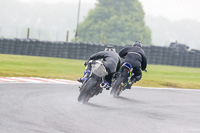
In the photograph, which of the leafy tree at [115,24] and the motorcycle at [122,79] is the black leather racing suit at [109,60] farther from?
the leafy tree at [115,24]

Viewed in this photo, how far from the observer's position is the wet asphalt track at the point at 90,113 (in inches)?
286

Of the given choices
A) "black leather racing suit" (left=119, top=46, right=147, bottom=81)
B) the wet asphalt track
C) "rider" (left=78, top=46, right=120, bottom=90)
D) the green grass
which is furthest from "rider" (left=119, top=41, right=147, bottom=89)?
the green grass

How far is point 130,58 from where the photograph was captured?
513 inches

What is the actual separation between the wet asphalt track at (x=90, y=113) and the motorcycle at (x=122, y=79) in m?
0.25

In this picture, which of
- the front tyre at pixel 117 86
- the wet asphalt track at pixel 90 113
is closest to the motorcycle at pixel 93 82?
the wet asphalt track at pixel 90 113

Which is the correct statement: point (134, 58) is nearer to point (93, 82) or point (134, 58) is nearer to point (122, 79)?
point (122, 79)

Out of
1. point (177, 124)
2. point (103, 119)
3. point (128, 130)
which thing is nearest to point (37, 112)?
point (103, 119)

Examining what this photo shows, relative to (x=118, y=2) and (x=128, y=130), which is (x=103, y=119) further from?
(x=118, y=2)

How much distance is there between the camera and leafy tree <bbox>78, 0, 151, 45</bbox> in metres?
76.6

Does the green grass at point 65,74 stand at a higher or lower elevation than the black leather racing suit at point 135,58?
lower

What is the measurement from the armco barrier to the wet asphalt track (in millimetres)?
22796

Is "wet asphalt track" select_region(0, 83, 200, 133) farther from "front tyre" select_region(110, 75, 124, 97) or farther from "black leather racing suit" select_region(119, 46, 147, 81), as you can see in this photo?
"black leather racing suit" select_region(119, 46, 147, 81)

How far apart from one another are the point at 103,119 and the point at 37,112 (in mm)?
1202

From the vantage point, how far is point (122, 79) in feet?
41.3
